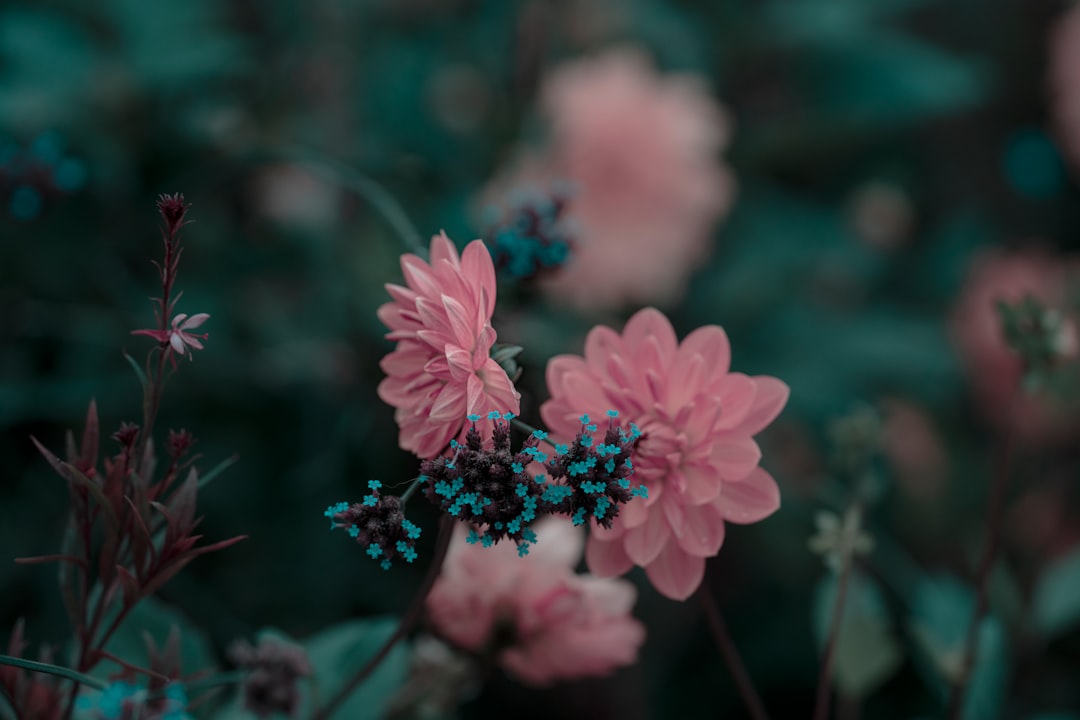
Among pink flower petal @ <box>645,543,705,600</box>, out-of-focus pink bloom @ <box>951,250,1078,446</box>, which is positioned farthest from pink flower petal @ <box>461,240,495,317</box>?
out-of-focus pink bloom @ <box>951,250,1078,446</box>

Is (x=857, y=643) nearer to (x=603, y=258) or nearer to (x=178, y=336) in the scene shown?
(x=178, y=336)

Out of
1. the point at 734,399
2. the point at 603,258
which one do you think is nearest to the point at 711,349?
the point at 734,399

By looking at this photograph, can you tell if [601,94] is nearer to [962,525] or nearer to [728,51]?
[728,51]

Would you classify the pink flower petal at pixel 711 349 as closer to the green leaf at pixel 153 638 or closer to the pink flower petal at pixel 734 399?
the pink flower petal at pixel 734 399

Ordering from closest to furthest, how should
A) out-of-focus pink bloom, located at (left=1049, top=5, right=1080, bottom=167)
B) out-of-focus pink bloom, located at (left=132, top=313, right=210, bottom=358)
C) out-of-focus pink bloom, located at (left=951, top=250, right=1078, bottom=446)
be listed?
out-of-focus pink bloom, located at (left=132, top=313, right=210, bottom=358) → out-of-focus pink bloom, located at (left=951, top=250, right=1078, bottom=446) → out-of-focus pink bloom, located at (left=1049, top=5, right=1080, bottom=167)

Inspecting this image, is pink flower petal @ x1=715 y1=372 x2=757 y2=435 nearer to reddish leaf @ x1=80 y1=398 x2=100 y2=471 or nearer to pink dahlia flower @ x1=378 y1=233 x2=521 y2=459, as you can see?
pink dahlia flower @ x1=378 y1=233 x2=521 y2=459
